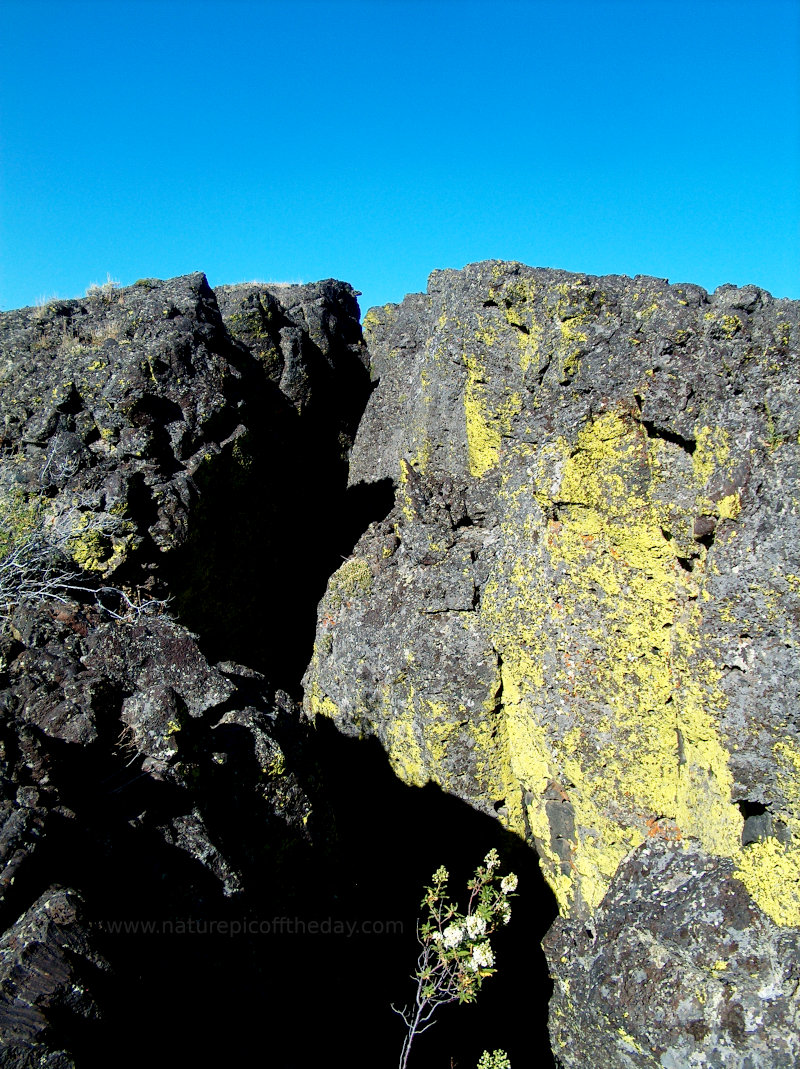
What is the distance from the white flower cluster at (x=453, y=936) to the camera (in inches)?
273

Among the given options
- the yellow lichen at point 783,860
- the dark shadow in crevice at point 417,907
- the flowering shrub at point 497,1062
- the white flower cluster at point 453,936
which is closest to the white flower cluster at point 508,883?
the white flower cluster at point 453,936

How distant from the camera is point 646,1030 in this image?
6.95 meters

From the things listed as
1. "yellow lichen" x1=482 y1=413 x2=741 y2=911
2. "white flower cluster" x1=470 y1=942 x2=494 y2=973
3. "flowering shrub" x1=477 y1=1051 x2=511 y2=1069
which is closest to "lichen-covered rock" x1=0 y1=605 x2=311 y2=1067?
"white flower cluster" x1=470 y1=942 x2=494 y2=973

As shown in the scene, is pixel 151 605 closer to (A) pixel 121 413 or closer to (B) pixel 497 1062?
(A) pixel 121 413

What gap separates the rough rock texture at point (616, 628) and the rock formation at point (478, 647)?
4cm

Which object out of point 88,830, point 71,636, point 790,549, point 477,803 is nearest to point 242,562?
point 71,636

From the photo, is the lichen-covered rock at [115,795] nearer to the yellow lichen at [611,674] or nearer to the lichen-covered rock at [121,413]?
the lichen-covered rock at [121,413]

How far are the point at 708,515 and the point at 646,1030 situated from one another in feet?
18.5

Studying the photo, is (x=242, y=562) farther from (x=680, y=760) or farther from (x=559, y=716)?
(x=680, y=760)

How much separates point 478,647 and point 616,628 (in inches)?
85.0

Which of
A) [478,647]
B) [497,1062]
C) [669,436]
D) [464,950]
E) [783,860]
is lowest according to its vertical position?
[497,1062]

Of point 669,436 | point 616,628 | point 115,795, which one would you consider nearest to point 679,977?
point 616,628

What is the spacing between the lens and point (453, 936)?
22.9 ft

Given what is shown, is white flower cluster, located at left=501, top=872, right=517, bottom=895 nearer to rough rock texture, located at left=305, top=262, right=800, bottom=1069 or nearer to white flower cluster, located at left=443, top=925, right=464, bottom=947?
white flower cluster, located at left=443, top=925, right=464, bottom=947
